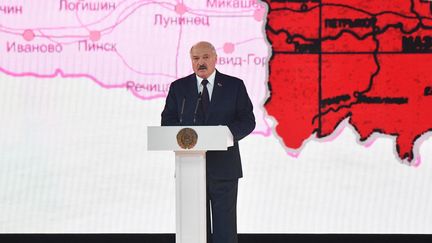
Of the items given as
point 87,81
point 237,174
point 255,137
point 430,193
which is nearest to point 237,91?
point 237,174

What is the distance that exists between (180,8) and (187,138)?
1.94 metres

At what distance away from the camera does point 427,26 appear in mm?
4984

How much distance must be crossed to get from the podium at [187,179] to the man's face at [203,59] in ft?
1.31

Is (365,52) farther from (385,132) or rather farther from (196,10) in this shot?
(196,10)

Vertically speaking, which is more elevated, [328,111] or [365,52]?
[365,52]

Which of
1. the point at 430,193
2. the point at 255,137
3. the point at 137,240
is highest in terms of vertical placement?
the point at 255,137

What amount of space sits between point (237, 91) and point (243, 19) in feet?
4.69

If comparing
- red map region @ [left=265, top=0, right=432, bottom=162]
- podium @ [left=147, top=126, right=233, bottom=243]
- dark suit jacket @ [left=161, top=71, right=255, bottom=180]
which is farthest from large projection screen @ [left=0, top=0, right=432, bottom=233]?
podium @ [left=147, top=126, right=233, bottom=243]

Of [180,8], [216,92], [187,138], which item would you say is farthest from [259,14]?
[187,138]

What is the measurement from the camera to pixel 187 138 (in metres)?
3.27

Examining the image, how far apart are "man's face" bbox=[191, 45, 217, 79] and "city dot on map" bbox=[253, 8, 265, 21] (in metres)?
1.45

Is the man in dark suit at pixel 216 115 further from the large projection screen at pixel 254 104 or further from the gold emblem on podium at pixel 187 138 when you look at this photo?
the large projection screen at pixel 254 104

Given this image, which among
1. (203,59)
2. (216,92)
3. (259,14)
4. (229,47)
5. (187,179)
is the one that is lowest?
(187,179)

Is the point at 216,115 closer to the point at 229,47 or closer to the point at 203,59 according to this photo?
the point at 203,59
